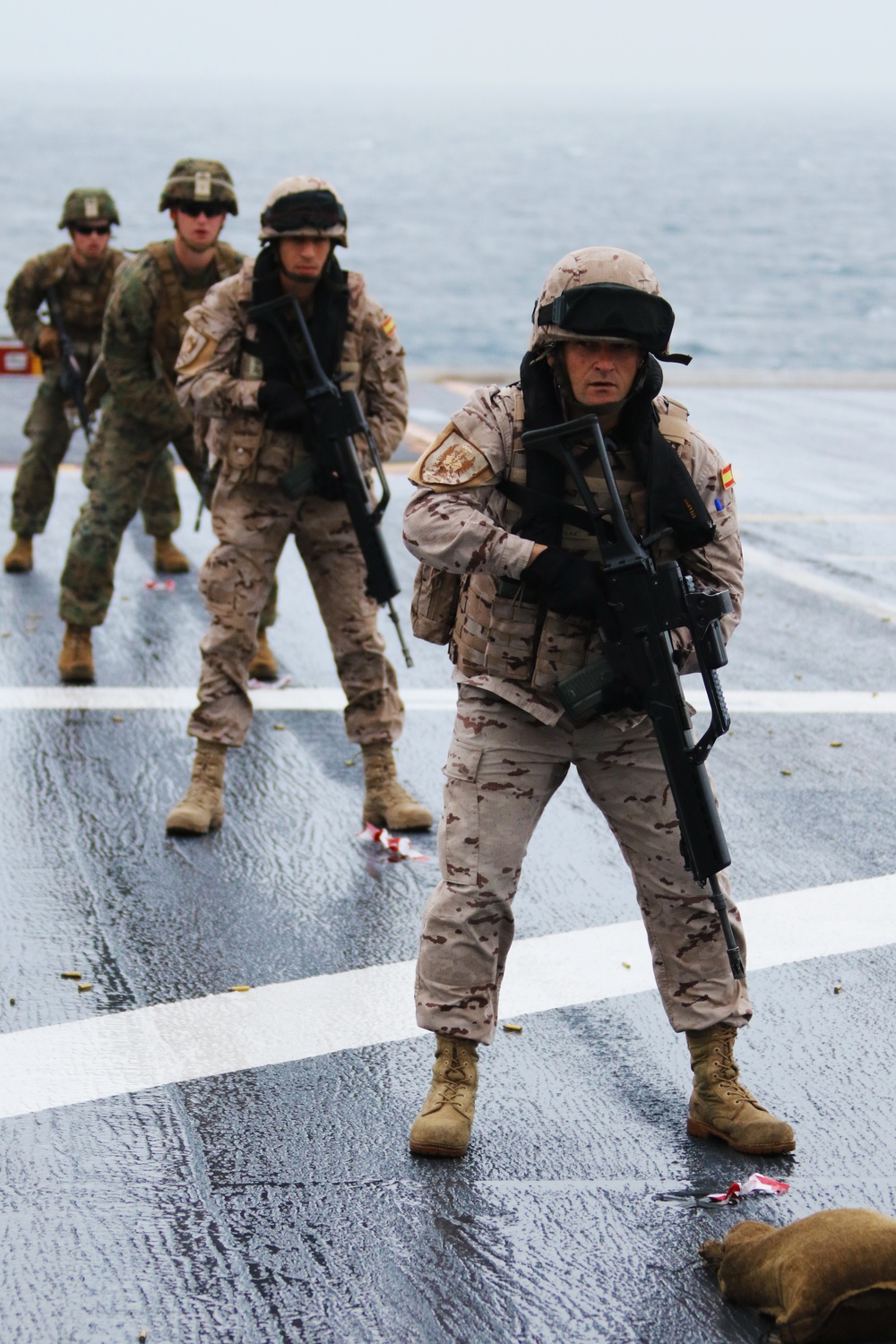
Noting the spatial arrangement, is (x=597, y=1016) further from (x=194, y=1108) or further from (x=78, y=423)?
(x=78, y=423)

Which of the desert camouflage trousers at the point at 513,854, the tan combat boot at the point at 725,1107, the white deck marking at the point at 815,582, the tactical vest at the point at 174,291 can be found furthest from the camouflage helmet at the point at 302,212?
the white deck marking at the point at 815,582

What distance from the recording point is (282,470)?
241 inches

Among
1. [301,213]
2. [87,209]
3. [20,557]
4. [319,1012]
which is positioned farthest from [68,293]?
[319,1012]

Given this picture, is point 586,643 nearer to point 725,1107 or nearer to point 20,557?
point 725,1107

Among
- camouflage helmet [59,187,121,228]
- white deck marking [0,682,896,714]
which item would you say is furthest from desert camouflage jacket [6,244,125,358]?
white deck marking [0,682,896,714]

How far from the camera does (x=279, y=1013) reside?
15.5 feet

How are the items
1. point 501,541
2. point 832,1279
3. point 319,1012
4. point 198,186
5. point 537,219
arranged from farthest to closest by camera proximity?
point 537,219
point 198,186
point 319,1012
point 501,541
point 832,1279

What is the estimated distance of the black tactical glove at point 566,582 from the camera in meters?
3.77

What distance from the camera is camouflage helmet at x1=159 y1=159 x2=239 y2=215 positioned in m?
7.11

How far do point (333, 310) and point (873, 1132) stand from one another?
3451 millimetres

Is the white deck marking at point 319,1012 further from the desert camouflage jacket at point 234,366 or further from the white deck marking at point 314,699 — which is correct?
the white deck marking at point 314,699

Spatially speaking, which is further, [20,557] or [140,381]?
[20,557]

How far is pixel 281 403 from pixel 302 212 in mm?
663

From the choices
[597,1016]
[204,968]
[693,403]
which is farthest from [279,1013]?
[693,403]
